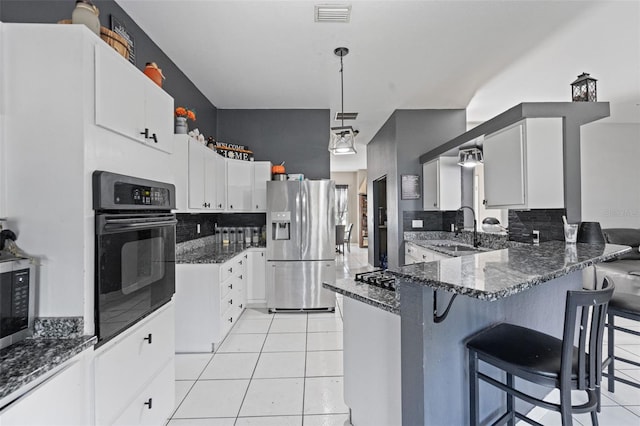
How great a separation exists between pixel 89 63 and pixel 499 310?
7.41 ft

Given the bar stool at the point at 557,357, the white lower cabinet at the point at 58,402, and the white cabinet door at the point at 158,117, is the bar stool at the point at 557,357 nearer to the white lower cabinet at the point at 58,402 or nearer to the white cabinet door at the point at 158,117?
the white lower cabinet at the point at 58,402

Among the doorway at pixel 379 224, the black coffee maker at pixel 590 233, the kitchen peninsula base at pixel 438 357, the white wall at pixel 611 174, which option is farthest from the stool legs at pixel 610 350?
the white wall at pixel 611 174

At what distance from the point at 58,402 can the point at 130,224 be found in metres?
0.69

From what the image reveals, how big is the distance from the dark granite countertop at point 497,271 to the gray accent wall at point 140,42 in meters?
2.32

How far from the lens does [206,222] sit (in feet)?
13.2

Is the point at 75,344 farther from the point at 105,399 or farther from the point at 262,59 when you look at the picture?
the point at 262,59

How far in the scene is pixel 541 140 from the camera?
2.56m

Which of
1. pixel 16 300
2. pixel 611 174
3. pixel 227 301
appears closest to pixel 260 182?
pixel 227 301

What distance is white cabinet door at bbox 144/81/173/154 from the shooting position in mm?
1603

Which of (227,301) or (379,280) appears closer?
(379,280)

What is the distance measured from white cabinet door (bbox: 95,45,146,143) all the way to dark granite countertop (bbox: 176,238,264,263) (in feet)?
5.19

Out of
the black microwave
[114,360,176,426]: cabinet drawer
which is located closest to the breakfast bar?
[114,360,176,426]: cabinet drawer

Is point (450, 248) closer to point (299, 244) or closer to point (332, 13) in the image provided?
point (299, 244)

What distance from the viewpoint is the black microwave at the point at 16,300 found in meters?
0.98
